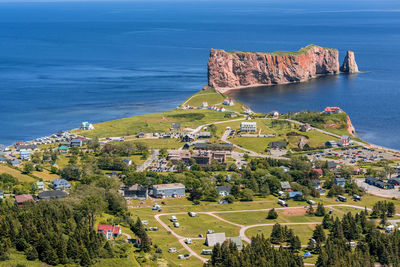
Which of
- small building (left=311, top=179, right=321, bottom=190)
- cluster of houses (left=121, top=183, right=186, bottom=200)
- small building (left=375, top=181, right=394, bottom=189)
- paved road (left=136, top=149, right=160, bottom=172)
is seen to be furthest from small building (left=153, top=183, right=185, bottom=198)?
small building (left=375, top=181, right=394, bottom=189)

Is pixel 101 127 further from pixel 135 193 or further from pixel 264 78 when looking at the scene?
pixel 264 78

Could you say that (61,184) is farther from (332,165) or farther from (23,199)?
(332,165)

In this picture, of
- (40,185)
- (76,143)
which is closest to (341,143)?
(76,143)

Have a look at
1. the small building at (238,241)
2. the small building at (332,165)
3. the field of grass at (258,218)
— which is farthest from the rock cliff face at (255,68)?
the small building at (238,241)

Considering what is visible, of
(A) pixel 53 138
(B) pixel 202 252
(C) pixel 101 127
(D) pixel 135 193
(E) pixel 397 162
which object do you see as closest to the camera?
(B) pixel 202 252

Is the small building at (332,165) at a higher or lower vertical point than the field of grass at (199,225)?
higher

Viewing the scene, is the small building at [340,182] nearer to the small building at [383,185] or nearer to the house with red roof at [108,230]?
the small building at [383,185]

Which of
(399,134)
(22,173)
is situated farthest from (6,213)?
(399,134)
